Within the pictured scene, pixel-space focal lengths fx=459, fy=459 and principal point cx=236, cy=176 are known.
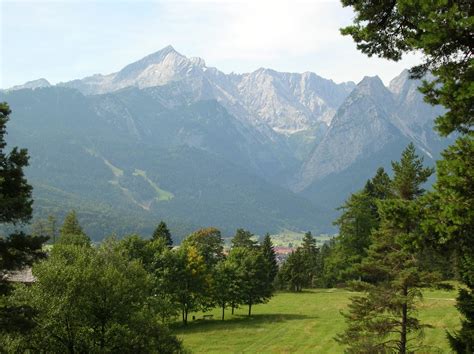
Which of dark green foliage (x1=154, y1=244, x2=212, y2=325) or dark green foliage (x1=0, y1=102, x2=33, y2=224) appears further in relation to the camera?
dark green foliage (x1=154, y1=244, x2=212, y2=325)

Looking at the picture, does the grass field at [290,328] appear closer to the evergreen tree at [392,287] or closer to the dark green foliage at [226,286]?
the dark green foliage at [226,286]

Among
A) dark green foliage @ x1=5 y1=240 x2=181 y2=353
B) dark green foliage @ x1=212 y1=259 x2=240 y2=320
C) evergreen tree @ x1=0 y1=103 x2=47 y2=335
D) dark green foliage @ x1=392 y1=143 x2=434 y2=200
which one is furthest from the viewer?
dark green foliage @ x1=212 y1=259 x2=240 y2=320

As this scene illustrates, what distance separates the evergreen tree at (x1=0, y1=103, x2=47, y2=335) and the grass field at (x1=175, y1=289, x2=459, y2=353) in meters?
29.1

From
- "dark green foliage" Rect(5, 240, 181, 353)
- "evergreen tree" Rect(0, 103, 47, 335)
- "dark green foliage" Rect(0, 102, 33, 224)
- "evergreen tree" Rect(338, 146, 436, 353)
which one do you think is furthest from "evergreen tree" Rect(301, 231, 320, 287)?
"dark green foliage" Rect(0, 102, 33, 224)

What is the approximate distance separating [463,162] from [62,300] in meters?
25.4

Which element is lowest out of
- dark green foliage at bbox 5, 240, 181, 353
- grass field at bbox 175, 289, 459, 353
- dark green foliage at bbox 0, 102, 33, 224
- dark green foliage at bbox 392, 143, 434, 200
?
grass field at bbox 175, 289, 459, 353

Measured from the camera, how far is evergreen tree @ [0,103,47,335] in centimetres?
1927

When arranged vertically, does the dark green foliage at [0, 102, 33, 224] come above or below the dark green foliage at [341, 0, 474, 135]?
below

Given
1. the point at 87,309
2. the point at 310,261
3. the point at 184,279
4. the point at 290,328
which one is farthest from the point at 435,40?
the point at 310,261

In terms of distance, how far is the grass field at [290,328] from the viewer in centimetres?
4531

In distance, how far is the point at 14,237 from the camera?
65.0ft

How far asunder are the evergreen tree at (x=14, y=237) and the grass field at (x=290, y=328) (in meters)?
29.1

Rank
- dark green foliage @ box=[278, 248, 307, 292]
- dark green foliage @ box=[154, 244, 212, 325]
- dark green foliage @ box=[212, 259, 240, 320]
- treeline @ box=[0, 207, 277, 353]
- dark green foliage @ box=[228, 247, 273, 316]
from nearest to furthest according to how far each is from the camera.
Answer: treeline @ box=[0, 207, 277, 353]
dark green foliage @ box=[154, 244, 212, 325]
dark green foliage @ box=[212, 259, 240, 320]
dark green foliage @ box=[228, 247, 273, 316]
dark green foliage @ box=[278, 248, 307, 292]

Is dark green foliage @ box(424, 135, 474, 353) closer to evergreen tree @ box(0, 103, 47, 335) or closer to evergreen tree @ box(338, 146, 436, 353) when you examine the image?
evergreen tree @ box(338, 146, 436, 353)
